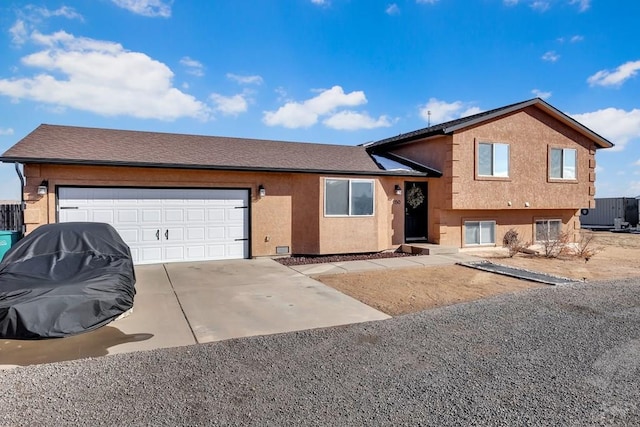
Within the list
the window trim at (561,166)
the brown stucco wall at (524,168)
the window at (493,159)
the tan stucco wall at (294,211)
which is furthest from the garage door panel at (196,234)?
the window trim at (561,166)

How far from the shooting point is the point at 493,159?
14023mm

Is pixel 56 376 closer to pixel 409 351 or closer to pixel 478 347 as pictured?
pixel 409 351

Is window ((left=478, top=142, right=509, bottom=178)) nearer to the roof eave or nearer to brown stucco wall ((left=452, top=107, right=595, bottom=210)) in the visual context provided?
brown stucco wall ((left=452, top=107, right=595, bottom=210))

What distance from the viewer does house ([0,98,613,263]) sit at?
10.3 m

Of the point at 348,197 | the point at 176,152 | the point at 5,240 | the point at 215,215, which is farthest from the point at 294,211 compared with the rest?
the point at 5,240

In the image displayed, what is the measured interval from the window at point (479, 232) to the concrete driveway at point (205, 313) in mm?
7757

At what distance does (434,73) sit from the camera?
15.9 meters

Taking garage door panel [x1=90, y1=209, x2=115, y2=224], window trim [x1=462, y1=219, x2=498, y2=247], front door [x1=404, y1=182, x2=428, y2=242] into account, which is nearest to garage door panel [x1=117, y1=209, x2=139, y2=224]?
garage door panel [x1=90, y1=209, x2=115, y2=224]

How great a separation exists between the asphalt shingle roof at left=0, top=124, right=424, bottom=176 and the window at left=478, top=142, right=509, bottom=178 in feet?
8.30

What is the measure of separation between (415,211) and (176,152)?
8.66m

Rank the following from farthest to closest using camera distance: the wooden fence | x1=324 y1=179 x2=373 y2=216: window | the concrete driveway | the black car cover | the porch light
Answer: x1=324 y1=179 x2=373 y2=216: window → the wooden fence → the porch light → the black car cover → the concrete driveway

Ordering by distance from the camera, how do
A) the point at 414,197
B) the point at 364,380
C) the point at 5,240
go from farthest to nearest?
1. the point at 414,197
2. the point at 5,240
3. the point at 364,380

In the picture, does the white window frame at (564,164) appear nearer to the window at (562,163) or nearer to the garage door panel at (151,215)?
the window at (562,163)

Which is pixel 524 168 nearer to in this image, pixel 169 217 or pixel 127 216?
pixel 169 217
